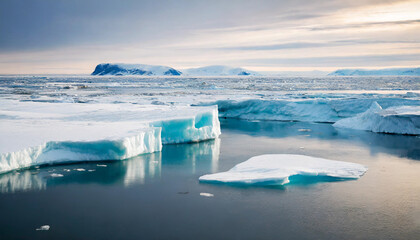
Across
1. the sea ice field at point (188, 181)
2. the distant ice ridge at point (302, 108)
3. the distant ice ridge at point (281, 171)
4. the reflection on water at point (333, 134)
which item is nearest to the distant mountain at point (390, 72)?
the distant ice ridge at point (302, 108)

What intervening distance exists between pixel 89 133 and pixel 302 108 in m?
11.3

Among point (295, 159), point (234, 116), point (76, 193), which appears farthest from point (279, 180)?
point (234, 116)

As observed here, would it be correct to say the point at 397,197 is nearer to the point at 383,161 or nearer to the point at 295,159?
the point at 295,159

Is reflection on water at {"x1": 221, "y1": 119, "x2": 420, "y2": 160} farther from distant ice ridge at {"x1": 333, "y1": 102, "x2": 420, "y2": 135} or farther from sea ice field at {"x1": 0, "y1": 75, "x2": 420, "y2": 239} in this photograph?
distant ice ridge at {"x1": 333, "y1": 102, "x2": 420, "y2": 135}

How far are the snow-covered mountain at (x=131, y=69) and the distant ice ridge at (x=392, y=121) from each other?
353ft

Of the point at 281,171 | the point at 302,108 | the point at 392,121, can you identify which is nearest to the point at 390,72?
the point at 302,108

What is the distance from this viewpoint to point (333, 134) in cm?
1308

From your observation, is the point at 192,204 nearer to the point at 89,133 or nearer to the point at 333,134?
the point at 89,133

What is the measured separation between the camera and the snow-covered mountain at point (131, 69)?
11900cm

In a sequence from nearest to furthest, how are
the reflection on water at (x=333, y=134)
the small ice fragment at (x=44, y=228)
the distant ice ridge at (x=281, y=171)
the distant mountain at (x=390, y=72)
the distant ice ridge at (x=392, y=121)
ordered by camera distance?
the small ice fragment at (x=44, y=228) < the distant ice ridge at (x=281, y=171) < the reflection on water at (x=333, y=134) < the distant ice ridge at (x=392, y=121) < the distant mountain at (x=390, y=72)

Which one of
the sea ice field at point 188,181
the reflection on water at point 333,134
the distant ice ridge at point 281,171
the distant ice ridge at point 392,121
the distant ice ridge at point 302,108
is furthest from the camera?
the distant ice ridge at point 302,108

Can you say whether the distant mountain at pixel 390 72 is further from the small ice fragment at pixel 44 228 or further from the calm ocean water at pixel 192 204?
the small ice fragment at pixel 44 228

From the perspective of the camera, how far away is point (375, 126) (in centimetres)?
1348

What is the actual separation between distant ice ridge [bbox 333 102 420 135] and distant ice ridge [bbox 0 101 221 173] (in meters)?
5.95
